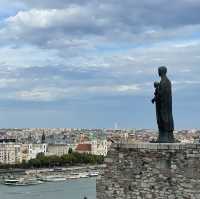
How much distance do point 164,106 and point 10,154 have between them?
313 ft

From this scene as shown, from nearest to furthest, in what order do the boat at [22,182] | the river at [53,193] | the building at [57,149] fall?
the river at [53,193]
the boat at [22,182]
the building at [57,149]

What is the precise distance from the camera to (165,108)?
6340mm

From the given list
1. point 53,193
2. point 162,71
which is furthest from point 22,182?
point 162,71

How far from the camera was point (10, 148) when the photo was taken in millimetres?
100250

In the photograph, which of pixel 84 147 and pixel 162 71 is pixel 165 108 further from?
pixel 84 147

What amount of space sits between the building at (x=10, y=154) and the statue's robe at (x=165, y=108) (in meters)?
94.7

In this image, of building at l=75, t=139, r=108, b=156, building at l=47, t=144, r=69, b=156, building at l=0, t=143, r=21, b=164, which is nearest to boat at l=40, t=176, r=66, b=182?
building at l=0, t=143, r=21, b=164

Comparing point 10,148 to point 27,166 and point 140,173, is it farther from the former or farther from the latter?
point 140,173

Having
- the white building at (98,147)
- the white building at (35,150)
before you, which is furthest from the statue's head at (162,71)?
the white building at (98,147)

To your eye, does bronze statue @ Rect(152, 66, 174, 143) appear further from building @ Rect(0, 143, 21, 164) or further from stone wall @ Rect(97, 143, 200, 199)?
building @ Rect(0, 143, 21, 164)

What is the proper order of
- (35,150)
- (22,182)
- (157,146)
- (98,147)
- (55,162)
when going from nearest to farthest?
1. (157,146)
2. (22,182)
3. (55,162)
4. (35,150)
5. (98,147)

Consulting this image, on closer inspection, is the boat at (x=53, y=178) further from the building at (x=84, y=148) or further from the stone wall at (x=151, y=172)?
the stone wall at (x=151, y=172)

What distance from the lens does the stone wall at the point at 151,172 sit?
5812 mm

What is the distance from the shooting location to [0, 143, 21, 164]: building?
99.9 meters
